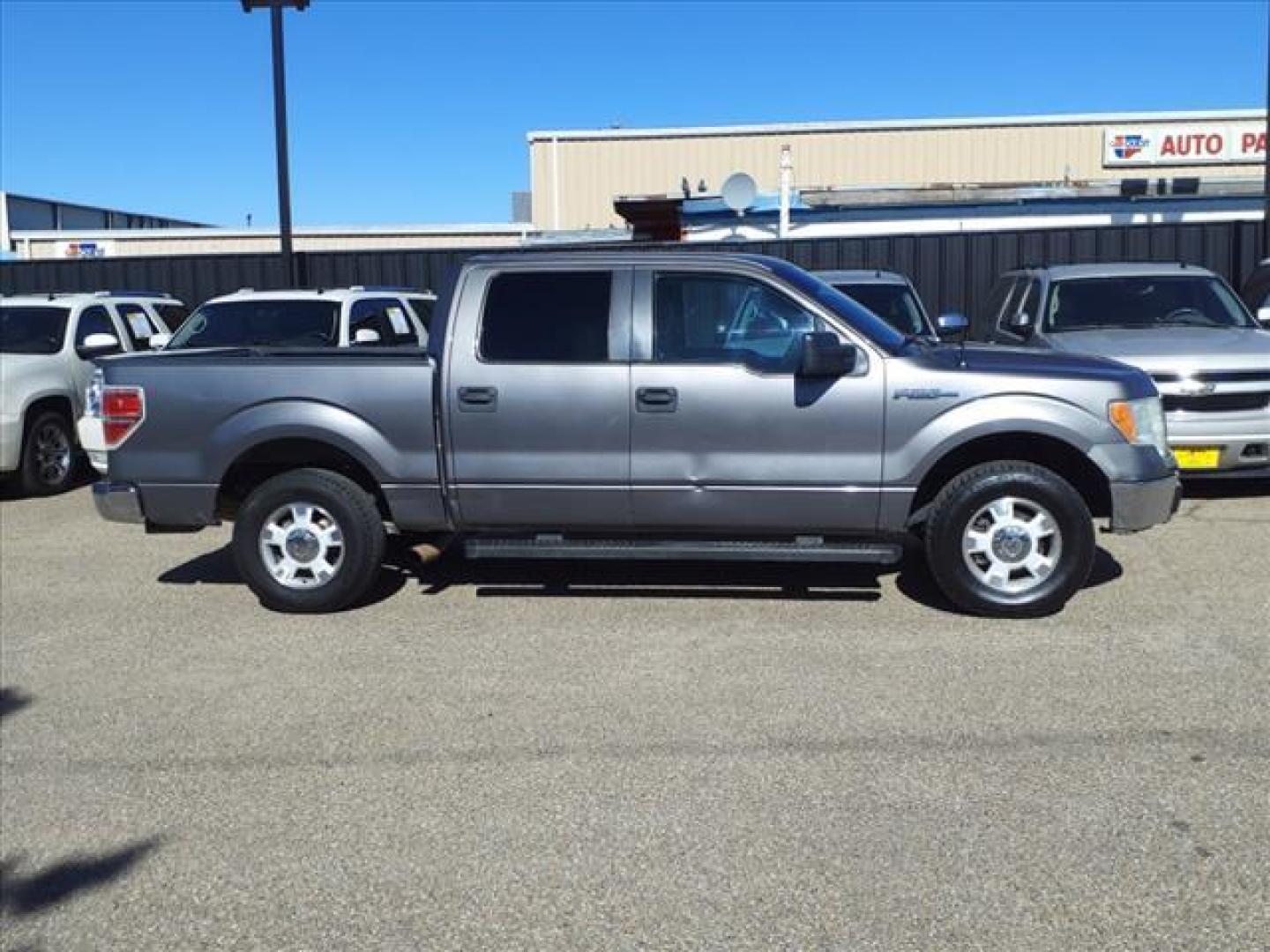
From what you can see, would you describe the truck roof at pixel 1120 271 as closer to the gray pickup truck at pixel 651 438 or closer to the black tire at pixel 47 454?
the gray pickup truck at pixel 651 438

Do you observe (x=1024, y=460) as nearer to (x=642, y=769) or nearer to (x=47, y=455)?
(x=642, y=769)

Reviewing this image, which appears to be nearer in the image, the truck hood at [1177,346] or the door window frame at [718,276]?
the door window frame at [718,276]

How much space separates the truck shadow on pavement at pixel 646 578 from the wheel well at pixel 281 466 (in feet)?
2.32

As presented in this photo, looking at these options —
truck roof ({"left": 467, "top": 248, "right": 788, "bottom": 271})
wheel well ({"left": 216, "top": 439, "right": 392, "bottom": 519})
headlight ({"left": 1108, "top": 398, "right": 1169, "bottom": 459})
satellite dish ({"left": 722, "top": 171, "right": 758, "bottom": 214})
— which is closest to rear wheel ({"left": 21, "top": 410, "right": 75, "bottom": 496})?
wheel well ({"left": 216, "top": 439, "right": 392, "bottom": 519})

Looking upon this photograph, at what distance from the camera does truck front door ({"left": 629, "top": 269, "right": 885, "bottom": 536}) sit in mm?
6238

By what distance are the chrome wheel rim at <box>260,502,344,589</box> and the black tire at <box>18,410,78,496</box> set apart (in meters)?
5.50

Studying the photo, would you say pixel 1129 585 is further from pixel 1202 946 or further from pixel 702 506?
pixel 1202 946

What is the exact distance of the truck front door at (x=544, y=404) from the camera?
6387 mm

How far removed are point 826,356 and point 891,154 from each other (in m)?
30.0

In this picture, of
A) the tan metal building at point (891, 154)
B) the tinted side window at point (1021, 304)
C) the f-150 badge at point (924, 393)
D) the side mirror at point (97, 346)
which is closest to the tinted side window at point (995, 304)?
the tinted side window at point (1021, 304)

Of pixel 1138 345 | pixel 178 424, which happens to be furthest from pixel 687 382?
pixel 1138 345

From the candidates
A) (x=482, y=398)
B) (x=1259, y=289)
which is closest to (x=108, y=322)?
(x=482, y=398)

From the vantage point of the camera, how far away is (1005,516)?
20.5ft

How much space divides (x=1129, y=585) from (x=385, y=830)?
473 centimetres
